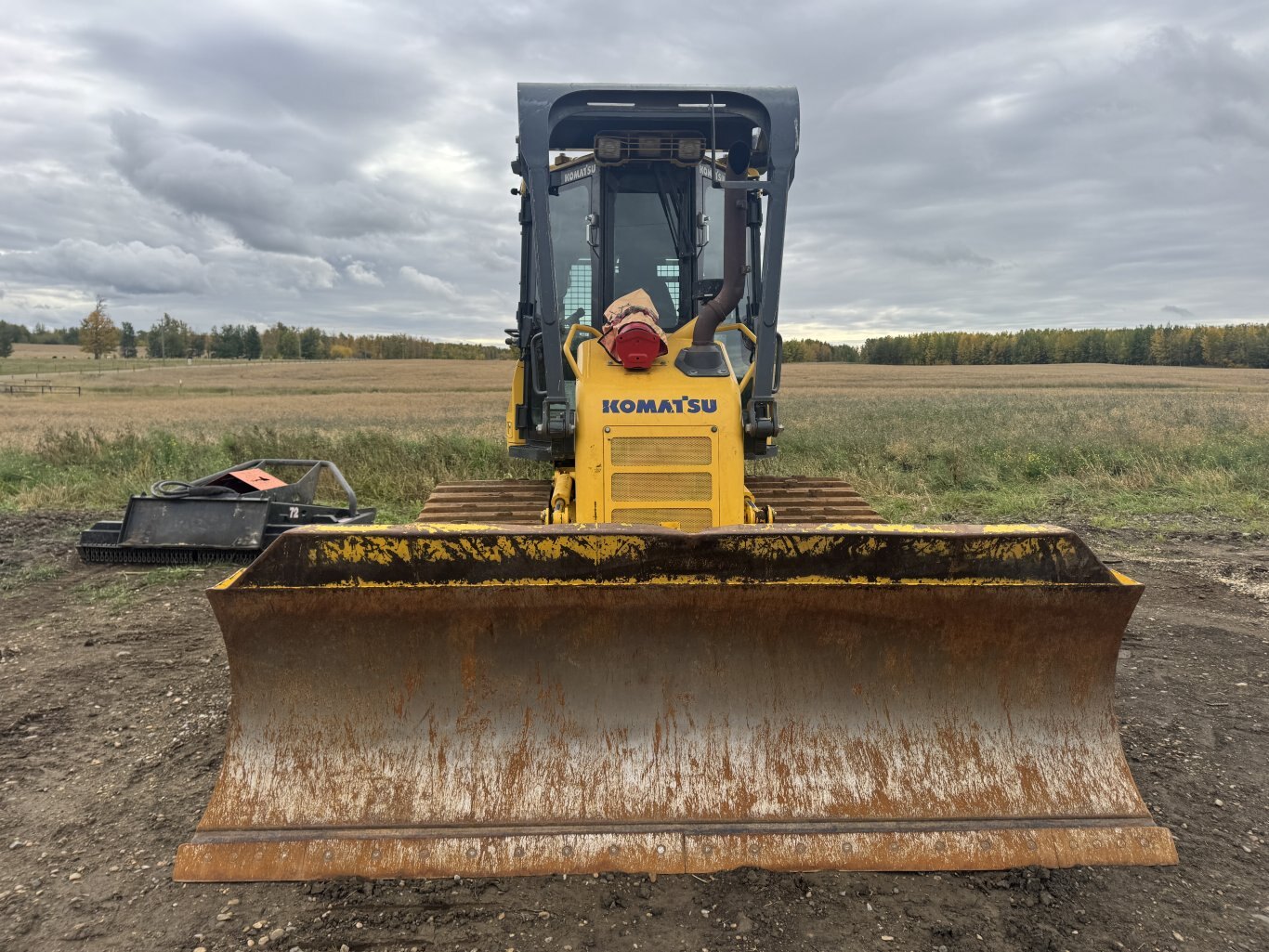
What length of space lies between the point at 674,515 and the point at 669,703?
1119mm

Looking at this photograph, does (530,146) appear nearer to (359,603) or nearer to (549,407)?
(549,407)

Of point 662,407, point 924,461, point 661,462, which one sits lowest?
point 924,461

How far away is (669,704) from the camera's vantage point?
310 centimetres

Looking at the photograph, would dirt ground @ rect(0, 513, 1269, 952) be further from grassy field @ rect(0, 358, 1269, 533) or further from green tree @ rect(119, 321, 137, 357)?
green tree @ rect(119, 321, 137, 357)

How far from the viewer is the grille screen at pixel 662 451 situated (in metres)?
4.01

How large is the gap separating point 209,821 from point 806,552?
230cm

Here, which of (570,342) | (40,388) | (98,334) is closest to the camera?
(570,342)

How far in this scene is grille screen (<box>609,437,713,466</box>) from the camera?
13.1 ft

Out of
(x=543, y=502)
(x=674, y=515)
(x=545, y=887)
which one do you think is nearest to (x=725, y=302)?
(x=674, y=515)

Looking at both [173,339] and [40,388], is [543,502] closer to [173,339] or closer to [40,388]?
[40,388]

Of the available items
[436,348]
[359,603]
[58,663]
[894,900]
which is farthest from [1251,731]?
[436,348]

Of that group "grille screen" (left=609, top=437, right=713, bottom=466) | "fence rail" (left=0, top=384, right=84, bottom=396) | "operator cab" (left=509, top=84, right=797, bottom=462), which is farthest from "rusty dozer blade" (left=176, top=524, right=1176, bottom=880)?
"fence rail" (left=0, top=384, right=84, bottom=396)

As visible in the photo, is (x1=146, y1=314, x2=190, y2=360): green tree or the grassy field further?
(x1=146, y1=314, x2=190, y2=360): green tree

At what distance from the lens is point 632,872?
2727 millimetres
